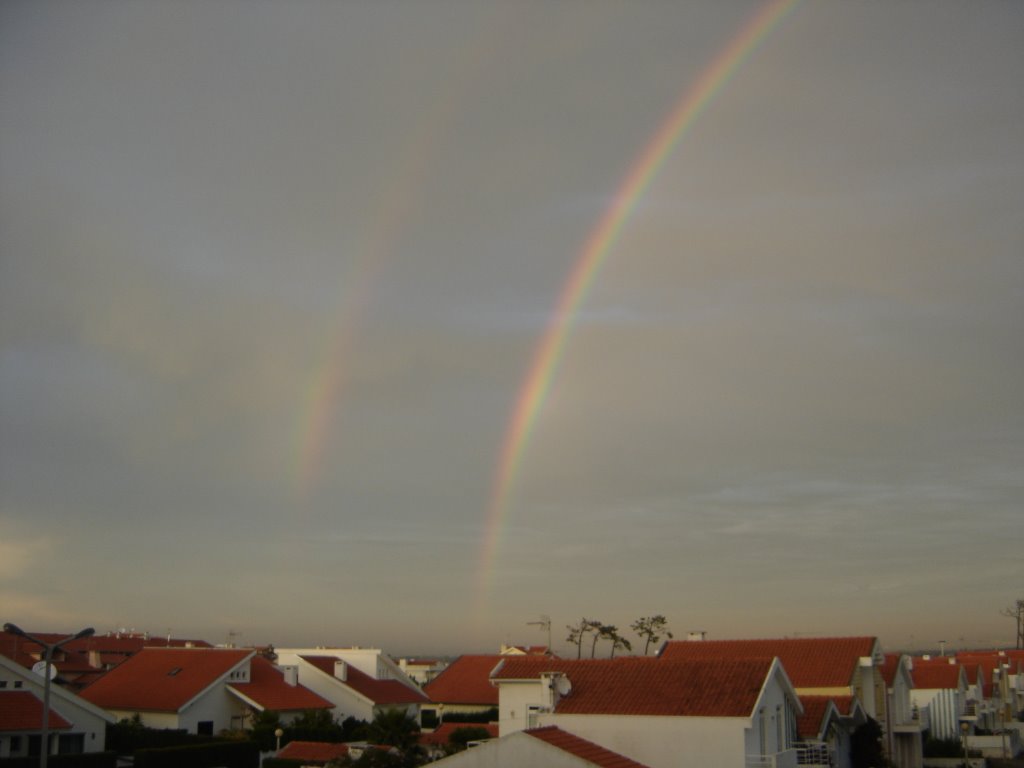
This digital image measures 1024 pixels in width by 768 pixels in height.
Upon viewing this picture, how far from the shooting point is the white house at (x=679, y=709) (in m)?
27.9

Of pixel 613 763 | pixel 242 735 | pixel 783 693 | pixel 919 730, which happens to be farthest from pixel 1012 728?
pixel 613 763

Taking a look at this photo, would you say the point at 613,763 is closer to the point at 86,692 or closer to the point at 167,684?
the point at 167,684

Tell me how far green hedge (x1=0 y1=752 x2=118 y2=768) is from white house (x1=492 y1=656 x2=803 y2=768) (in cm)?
1770

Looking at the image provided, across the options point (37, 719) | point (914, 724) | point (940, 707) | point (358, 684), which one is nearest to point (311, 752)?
point (37, 719)

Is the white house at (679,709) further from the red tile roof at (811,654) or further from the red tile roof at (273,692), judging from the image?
the red tile roof at (273,692)

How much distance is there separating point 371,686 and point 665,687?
1660 inches

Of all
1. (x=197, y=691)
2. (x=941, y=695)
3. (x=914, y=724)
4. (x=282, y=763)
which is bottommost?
(x=282, y=763)

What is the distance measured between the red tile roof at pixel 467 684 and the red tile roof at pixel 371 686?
1.79m

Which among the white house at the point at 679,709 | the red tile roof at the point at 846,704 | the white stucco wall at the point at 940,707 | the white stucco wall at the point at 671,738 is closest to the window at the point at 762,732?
the white house at the point at 679,709

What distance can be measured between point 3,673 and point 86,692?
16.5m

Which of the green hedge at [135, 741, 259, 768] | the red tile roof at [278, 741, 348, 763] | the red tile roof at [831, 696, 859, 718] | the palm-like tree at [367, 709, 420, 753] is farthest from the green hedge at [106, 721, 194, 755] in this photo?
the red tile roof at [831, 696, 859, 718]

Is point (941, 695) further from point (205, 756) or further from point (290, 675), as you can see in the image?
point (205, 756)

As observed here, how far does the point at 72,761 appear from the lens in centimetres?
3697

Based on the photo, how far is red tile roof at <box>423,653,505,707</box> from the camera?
69062mm
